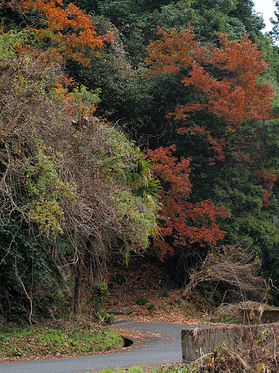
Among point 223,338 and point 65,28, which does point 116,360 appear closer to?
point 223,338

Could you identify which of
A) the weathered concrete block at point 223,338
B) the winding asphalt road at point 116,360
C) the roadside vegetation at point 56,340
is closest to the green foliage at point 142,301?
the winding asphalt road at point 116,360

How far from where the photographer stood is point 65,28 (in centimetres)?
1839

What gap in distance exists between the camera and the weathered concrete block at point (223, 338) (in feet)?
16.9

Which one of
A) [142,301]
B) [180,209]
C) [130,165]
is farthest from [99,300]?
[180,209]

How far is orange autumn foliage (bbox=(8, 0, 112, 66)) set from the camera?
17.0 metres

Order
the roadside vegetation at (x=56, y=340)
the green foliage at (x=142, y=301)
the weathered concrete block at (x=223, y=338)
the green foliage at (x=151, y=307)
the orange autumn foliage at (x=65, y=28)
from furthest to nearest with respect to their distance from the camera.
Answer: the green foliage at (x=142, y=301) < the green foliage at (x=151, y=307) < the orange autumn foliage at (x=65, y=28) < the roadside vegetation at (x=56, y=340) < the weathered concrete block at (x=223, y=338)

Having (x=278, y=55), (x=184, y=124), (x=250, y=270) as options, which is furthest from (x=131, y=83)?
(x=278, y=55)

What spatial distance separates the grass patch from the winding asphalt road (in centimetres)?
58

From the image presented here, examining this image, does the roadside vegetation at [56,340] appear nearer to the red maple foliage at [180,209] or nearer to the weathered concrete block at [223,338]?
the weathered concrete block at [223,338]

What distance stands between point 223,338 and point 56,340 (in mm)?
5391

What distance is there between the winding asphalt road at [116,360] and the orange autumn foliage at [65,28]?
10.8 metres

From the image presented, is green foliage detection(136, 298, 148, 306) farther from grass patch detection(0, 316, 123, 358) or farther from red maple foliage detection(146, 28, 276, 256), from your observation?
grass patch detection(0, 316, 123, 358)

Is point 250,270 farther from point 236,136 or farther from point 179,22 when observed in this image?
point 179,22

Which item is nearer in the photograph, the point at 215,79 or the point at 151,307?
the point at 151,307
